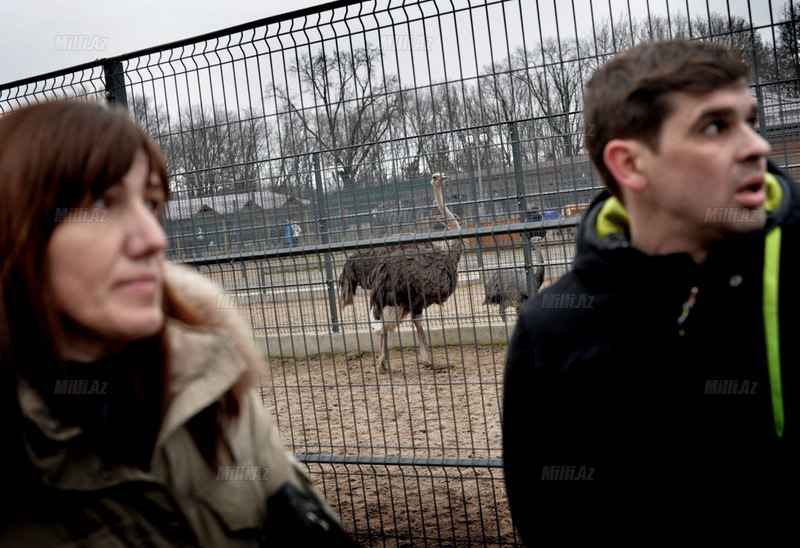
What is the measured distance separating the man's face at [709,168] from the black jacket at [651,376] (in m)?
0.06

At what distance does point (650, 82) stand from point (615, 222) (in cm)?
32

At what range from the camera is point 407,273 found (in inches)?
168

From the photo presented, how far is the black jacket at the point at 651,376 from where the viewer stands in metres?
1.51

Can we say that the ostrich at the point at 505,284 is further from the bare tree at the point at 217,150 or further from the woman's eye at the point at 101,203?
the woman's eye at the point at 101,203

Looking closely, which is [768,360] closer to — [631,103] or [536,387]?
[536,387]

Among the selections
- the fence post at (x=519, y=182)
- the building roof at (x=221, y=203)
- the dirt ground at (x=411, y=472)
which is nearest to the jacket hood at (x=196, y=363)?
the dirt ground at (x=411, y=472)

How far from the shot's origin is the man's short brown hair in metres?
1.64

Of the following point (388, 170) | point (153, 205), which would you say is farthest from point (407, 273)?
point (153, 205)

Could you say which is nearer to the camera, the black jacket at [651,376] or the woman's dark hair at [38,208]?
the woman's dark hair at [38,208]

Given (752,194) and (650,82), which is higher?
(650,82)

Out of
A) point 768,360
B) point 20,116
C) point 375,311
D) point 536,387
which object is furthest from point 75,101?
point 375,311

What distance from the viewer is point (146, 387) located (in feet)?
4.87

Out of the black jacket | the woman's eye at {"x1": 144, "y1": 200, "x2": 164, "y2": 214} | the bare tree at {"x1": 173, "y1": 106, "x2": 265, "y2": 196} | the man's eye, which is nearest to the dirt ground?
the bare tree at {"x1": 173, "y1": 106, "x2": 265, "y2": 196}

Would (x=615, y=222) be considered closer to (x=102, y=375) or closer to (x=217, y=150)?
(x=102, y=375)
